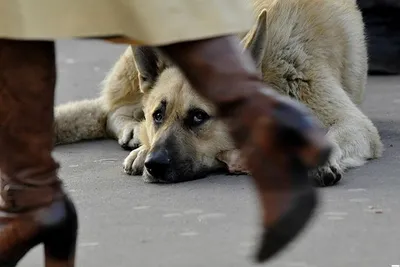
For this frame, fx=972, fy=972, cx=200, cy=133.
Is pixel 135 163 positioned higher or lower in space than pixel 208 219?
lower

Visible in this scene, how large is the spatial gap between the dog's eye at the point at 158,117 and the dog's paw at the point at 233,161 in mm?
361

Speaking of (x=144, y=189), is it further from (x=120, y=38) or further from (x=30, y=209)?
(x=120, y=38)

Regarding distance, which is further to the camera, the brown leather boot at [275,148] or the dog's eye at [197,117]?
the dog's eye at [197,117]

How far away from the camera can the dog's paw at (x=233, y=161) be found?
4977 millimetres

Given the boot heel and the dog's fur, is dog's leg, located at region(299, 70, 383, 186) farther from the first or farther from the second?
the boot heel

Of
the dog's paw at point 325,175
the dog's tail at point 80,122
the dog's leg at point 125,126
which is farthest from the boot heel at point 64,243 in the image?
the dog's tail at point 80,122

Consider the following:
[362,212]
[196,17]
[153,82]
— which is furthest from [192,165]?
[196,17]

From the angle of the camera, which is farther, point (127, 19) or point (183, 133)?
point (183, 133)

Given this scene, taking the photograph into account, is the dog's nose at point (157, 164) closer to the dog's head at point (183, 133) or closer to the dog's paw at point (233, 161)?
the dog's head at point (183, 133)

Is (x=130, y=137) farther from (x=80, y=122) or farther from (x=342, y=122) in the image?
(x=342, y=122)

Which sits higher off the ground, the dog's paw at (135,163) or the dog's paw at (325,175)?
the dog's paw at (325,175)

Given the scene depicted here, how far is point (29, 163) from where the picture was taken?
2.58 metres

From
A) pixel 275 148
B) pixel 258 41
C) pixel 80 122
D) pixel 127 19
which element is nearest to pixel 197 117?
pixel 258 41

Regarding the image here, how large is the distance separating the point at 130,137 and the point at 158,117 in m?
0.75
